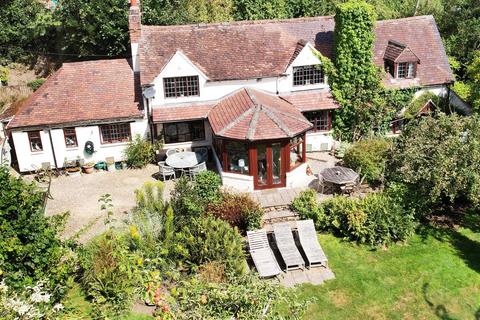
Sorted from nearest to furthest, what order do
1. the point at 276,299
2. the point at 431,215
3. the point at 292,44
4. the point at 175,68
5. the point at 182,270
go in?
1. the point at 276,299
2. the point at 182,270
3. the point at 431,215
4. the point at 175,68
5. the point at 292,44

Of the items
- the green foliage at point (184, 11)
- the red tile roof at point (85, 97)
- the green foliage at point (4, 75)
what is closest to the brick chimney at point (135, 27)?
the red tile roof at point (85, 97)

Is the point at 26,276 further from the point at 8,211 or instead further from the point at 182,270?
the point at 182,270

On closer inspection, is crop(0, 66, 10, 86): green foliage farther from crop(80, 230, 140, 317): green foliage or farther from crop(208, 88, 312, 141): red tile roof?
crop(80, 230, 140, 317): green foliage

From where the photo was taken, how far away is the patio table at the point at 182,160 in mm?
29125

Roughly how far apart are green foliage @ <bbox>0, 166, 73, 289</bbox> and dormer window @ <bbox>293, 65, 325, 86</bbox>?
59.9 feet

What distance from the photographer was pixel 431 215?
26562mm

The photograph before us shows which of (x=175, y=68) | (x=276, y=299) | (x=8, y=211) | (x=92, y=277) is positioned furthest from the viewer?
(x=175, y=68)

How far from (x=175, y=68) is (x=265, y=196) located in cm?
939

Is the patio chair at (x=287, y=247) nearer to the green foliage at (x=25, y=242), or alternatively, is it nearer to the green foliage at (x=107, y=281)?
the green foliage at (x=107, y=281)

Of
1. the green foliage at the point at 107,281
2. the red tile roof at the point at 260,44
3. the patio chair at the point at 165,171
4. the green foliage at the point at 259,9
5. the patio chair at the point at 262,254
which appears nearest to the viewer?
the green foliage at the point at 107,281

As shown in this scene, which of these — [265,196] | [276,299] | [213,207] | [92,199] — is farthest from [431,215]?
[92,199]

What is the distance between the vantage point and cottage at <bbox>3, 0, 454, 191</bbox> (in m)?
28.6

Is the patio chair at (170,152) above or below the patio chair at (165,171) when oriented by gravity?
above

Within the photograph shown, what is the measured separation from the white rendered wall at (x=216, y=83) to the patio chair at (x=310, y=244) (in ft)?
36.1
